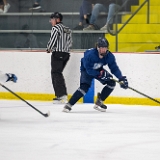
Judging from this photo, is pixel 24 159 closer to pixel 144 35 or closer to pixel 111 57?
pixel 111 57

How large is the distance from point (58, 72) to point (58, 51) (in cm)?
31

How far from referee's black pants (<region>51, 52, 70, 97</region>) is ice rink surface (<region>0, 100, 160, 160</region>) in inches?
21.5

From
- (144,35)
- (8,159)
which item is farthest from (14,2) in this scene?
(8,159)

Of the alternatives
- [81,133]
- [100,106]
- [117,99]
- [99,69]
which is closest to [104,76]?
[99,69]

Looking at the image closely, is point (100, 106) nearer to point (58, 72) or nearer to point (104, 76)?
point (104, 76)

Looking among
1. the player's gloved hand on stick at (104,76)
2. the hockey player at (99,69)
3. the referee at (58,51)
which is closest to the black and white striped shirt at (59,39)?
the referee at (58,51)

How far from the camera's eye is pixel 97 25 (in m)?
10.8

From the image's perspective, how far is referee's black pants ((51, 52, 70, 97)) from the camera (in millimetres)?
10312

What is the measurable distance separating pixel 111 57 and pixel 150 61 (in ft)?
4.17

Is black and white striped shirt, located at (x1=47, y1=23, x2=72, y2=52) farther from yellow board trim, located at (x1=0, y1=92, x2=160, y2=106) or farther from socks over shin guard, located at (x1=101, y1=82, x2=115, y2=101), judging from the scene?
socks over shin guard, located at (x1=101, y1=82, x2=115, y2=101)

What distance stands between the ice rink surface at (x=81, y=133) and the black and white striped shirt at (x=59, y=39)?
102cm

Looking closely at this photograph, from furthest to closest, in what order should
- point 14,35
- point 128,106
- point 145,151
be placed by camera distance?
1. point 14,35
2. point 128,106
3. point 145,151

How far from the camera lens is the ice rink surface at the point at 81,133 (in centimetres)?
539

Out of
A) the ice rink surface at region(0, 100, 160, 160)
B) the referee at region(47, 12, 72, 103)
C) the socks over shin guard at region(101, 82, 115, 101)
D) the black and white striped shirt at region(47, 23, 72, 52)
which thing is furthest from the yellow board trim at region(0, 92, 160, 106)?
the socks over shin guard at region(101, 82, 115, 101)
